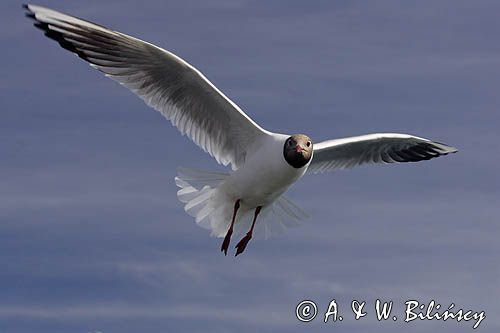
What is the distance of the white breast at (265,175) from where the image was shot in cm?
1293

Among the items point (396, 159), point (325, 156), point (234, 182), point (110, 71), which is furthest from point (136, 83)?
point (396, 159)

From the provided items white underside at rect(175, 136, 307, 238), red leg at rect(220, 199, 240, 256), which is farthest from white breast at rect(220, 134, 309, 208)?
red leg at rect(220, 199, 240, 256)

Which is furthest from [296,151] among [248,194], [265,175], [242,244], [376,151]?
[376,151]

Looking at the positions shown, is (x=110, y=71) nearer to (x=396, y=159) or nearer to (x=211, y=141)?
(x=211, y=141)

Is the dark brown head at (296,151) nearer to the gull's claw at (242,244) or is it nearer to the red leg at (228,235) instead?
the red leg at (228,235)

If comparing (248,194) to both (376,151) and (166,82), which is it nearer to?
(166,82)

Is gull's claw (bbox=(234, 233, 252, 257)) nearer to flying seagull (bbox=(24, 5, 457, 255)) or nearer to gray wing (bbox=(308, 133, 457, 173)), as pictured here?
flying seagull (bbox=(24, 5, 457, 255))

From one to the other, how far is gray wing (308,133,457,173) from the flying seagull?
0.02 meters

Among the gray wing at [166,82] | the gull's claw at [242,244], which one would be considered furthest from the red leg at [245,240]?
the gray wing at [166,82]

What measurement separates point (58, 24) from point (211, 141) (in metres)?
2.24

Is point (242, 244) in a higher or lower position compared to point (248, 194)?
lower

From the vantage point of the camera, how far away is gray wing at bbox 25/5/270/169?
12578mm

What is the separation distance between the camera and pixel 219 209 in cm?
1385

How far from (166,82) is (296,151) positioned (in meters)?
1.59
